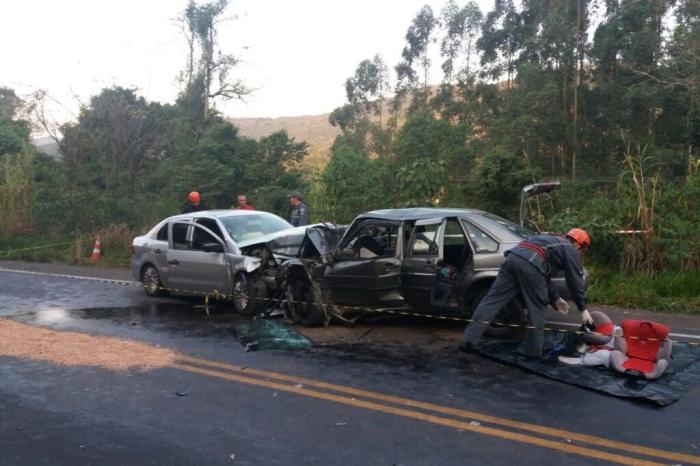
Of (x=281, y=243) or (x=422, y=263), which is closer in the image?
(x=422, y=263)

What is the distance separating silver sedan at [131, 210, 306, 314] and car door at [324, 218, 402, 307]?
1.60 meters

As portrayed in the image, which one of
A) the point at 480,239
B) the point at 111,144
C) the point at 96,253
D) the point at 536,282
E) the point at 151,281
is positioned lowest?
the point at 151,281

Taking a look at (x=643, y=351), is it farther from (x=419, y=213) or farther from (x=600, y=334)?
(x=419, y=213)

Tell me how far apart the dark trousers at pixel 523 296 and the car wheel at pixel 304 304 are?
236 centimetres

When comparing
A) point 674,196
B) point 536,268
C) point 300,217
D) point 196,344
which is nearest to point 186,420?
point 196,344

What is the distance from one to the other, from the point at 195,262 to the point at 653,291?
7195 millimetres

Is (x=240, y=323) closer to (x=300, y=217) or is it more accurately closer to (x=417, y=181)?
(x=300, y=217)

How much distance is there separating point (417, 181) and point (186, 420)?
32.4 ft

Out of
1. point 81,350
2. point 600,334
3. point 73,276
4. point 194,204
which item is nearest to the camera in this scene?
point 600,334

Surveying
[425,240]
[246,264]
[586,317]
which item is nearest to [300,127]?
[246,264]

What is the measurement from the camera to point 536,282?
263 inches

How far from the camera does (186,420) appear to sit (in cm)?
527

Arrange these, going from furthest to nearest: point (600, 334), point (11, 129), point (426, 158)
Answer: point (11, 129) → point (426, 158) → point (600, 334)

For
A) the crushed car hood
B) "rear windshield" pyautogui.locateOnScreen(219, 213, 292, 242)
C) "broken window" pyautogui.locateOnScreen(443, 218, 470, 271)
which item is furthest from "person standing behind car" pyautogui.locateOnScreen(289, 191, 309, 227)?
"broken window" pyautogui.locateOnScreen(443, 218, 470, 271)
